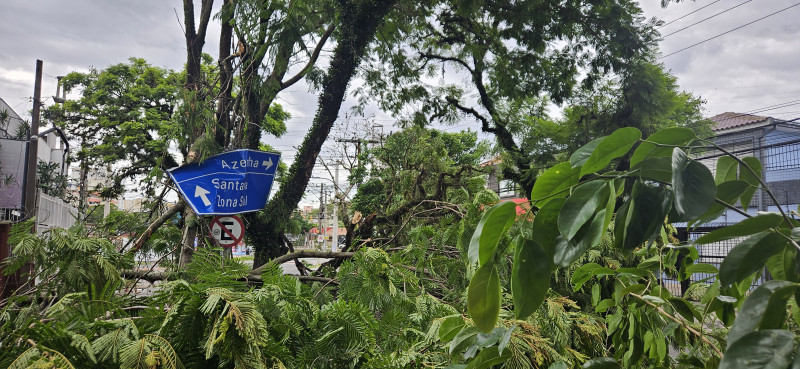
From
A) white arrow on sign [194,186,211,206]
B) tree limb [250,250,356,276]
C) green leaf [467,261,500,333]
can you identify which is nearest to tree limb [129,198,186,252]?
white arrow on sign [194,186,211,206]

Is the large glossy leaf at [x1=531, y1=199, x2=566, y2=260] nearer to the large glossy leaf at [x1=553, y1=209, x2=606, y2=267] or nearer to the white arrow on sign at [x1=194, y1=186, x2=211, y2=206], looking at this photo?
the large glossy leaf at [x1=553, y1=209, x2=606, y2=267]

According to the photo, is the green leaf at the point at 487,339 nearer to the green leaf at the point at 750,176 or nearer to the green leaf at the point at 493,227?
the green leaf at the point at 493,227

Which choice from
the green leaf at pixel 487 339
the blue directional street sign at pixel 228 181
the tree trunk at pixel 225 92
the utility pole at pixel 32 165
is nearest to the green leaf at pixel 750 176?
the green leaf at pixel 487 339

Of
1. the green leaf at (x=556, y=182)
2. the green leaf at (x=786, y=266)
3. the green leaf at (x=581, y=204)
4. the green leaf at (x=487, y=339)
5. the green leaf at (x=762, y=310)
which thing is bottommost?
the green leaf at (x=487, y=339)

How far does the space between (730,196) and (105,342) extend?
43.2 inches

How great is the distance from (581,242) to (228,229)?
4208mm

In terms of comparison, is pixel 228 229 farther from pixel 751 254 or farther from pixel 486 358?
pixel 751 254

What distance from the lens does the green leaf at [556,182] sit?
1.52ft

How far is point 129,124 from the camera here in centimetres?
1609

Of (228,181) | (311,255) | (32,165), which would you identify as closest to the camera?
(311,255)

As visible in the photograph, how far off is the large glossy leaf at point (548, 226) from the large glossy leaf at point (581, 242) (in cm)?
2

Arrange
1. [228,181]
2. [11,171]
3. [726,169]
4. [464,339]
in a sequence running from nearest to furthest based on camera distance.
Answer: [726,169]
[464,339]
[228,181]
[11,171]

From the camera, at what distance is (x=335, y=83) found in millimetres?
5066

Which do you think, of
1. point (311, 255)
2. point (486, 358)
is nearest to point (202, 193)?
point (311, 255)
